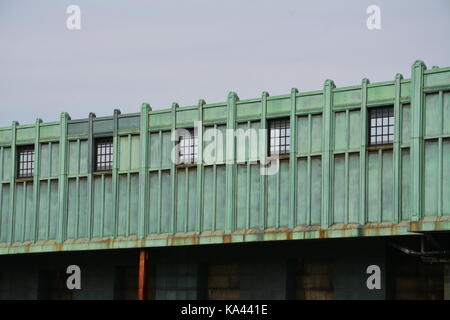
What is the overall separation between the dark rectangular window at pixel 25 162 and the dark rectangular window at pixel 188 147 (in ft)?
29.3

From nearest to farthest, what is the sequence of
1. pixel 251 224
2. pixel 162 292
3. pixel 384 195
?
pixel 384 195 < pixel 251 224 < pixel 162 292

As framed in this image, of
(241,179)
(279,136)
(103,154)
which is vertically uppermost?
(279,136)

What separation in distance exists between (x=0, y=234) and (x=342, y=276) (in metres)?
18.1

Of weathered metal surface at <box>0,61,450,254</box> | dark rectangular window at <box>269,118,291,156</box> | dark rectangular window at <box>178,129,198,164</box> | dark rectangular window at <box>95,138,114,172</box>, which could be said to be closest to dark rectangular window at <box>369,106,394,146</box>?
weathered metal surface at <box>0,61,450,254</box>

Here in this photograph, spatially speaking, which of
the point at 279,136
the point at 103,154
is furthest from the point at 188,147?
the point at 103,154

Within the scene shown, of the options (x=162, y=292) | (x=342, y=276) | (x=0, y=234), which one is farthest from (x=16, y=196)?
(x=342, y=276)

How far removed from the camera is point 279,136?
4831cm

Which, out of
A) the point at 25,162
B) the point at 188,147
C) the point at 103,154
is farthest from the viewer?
the point at 25,162

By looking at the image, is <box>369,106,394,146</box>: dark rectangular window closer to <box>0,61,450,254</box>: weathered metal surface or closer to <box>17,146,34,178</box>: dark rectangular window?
<box>0,61,450,254</box>: weathered metal surface

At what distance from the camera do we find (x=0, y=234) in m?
55.3

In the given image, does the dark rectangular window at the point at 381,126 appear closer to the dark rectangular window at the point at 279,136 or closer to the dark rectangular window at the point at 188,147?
the dark rectangular window at the point at 279,136

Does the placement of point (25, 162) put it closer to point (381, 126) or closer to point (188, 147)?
point (188, 147)

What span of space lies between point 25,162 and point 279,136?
1455cm

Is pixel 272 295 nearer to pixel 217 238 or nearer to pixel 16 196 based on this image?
pixel 217 238
